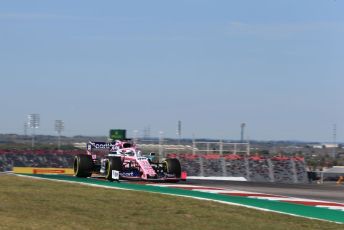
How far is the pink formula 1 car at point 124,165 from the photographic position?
26.2m

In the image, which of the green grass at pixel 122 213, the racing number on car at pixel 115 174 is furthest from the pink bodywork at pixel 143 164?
the green grass at pixel 122 213

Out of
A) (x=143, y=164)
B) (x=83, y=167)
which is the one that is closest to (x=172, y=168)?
(x=143, y=164)

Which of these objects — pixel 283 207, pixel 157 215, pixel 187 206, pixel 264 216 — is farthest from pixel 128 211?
pixel 283 207

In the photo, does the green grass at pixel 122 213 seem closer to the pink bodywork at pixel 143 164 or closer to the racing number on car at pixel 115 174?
the racing number on car at pixel 115 174

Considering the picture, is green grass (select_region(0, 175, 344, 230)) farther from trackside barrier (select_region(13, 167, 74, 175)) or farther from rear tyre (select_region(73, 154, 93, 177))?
trackside barrier (select_region(13, 167, 74, 175))

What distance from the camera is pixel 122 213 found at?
568 inches

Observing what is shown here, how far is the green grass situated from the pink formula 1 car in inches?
288

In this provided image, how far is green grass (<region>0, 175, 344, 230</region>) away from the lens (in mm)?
12578

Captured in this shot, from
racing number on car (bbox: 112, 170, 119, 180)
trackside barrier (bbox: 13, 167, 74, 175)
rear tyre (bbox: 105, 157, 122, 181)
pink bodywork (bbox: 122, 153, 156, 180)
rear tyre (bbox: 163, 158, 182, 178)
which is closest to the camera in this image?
racing number on car (bbox: 112, 170, 119, 180)

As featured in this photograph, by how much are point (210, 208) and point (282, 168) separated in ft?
70.3

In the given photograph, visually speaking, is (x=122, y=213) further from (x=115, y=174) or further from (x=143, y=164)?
(x=143, y=164)

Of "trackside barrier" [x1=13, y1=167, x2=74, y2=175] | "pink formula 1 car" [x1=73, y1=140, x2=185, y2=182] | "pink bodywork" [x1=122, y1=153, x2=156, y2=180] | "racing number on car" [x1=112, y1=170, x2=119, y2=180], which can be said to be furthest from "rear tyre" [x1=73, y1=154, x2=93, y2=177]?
"trackside barrier" [x1=13, y1=167, x2=74, y2=175]

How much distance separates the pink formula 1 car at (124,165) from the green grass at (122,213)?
7.32m

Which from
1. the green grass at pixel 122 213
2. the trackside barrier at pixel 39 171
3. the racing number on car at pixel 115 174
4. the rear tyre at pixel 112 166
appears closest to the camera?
the green grass at pixel 122 213
